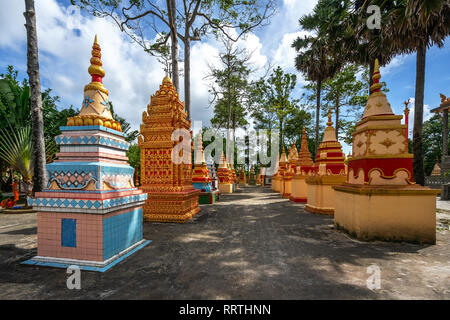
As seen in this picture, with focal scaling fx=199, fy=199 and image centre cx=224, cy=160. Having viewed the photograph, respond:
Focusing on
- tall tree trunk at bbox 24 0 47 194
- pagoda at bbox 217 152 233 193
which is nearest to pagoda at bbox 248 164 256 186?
pagoda at bbox 217 152 233 193

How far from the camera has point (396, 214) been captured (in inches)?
165

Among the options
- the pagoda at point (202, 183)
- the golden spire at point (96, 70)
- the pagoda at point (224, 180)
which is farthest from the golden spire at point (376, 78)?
the pagoda at point (224, 180)

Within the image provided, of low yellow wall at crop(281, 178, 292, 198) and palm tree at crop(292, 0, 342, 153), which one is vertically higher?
palm tree at crop(292, 0, 342, 153)

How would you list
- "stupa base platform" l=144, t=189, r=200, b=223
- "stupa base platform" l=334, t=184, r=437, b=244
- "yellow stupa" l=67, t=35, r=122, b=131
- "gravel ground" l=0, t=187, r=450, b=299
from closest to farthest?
"gravel ground" l=0, t=187, r=450, b=299 < "yellow stupa" l=67, t=35, r=122, b=131 < "stupa base platform" l=334, t=184, r=437, b=244 < "stupa base platform" l=144, t=189, r=200, b=223

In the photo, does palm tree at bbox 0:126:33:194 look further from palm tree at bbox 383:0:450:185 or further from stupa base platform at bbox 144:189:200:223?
palm tree at bbox 383:0:450:185

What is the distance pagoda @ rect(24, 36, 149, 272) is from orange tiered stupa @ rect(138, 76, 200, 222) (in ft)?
7.99

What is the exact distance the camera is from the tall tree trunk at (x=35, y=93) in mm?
7527

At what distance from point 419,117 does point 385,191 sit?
692 cm

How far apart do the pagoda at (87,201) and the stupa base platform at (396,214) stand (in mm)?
4759

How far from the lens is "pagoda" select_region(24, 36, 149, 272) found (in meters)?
3.04

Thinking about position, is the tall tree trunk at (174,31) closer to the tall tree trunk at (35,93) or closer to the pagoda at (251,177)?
the tall tree trunk at (35,93)

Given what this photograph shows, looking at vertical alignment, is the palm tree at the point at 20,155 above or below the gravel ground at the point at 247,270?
above

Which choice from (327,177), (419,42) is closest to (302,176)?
Result: (327,177)

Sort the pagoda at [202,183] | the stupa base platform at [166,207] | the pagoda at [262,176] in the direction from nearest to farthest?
1. the stupa base platform at [166,207]
2. the pagoda at [202,183]
3. the pagoda at [262,176]
